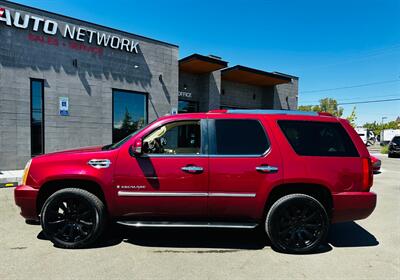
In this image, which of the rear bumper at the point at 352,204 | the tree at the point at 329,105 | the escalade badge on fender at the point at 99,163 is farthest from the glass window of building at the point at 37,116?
the tree at the point at 329,105

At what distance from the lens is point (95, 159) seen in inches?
155

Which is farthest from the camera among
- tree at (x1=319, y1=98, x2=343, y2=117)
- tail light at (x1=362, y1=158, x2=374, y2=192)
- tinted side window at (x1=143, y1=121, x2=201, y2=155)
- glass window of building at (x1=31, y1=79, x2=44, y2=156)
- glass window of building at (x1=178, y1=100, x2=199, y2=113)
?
tree at (x1=319, y1=98, x2=343, y2=117)

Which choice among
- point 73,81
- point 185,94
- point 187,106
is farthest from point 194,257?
point 187,106

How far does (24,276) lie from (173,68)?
12.8 meters

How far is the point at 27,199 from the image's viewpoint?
3988 mm

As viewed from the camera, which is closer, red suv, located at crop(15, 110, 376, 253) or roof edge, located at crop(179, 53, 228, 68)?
red suv, located at crop(15, 110, 376, 253)

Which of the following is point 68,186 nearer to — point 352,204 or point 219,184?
point 219,184

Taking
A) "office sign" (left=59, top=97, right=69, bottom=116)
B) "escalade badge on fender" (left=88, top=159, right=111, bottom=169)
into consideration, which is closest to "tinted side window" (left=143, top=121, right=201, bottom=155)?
"escalade badge on fender" (left=88, top=159, right=111, bottom=169)

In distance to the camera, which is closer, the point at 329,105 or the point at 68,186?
the point at 68,186

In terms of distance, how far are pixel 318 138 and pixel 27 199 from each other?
13.5 feet

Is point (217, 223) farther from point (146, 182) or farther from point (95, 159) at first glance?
point (95, 159)

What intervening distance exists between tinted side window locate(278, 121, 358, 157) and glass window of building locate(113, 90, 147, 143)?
10453mm

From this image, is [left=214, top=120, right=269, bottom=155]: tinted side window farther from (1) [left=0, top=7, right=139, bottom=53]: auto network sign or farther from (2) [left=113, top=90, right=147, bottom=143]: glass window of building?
(1) [left=0, top=7, right=139, bottom=53]: auto network sign

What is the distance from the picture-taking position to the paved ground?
10.8 ft
